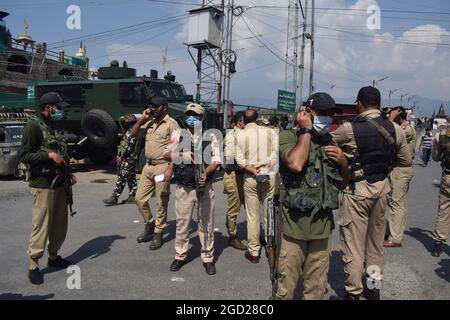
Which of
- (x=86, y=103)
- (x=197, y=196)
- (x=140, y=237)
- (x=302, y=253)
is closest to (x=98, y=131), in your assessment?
(x=86, y=103)

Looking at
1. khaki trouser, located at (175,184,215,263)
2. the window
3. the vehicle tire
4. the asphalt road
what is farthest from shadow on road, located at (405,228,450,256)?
the window

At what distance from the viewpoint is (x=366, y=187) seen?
316 centimetres

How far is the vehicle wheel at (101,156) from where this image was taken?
1192cm

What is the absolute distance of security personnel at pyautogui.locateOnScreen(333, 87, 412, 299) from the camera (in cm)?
305

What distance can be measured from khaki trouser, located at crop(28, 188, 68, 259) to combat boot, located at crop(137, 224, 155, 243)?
117cm

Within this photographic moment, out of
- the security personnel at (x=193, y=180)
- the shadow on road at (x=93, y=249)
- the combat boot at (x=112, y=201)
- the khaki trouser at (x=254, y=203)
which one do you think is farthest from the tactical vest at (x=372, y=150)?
the combat boot at (x=112, y=201)

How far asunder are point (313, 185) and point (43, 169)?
2622 mm

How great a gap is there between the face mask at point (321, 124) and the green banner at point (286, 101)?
64.6ft

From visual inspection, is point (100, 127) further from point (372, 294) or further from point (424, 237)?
point (372, 294)

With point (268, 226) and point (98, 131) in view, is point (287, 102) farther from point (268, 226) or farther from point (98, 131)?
point (268, 226)

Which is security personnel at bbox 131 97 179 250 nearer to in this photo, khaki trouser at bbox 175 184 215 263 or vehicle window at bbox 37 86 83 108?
khaki trouser at bbox 175 184 215 263

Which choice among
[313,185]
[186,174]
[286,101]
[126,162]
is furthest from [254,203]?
[286,101]

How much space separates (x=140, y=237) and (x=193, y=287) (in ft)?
5.20

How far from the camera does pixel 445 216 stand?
181 inches
